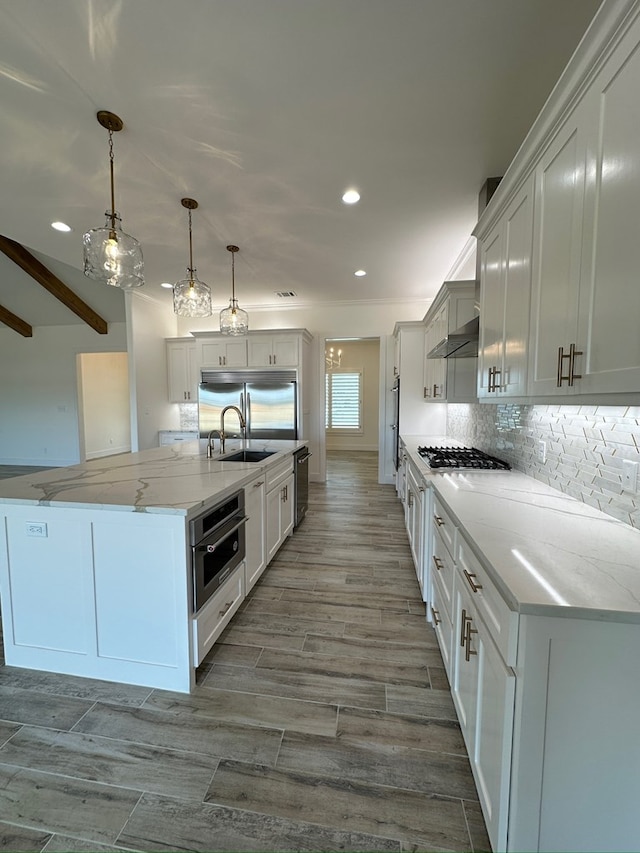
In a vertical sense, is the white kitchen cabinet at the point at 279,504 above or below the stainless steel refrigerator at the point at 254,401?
below

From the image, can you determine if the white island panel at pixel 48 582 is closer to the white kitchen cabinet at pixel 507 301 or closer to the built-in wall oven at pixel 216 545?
the built-in wall oven at pixel 216 545

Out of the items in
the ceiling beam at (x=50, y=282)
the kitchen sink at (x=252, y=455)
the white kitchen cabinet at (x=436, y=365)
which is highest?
the ceiling beam at (x=50, y=282)

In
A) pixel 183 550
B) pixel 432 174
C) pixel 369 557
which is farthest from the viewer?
pixel 369 557

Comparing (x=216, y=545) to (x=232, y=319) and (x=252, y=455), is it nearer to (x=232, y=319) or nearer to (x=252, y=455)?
(x=252, y=455)

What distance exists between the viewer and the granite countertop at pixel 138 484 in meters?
1.60

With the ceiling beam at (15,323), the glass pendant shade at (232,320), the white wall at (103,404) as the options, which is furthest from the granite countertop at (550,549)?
the ceiling beam at (15,323)

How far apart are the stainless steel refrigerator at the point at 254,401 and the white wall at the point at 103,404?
12.3 feet

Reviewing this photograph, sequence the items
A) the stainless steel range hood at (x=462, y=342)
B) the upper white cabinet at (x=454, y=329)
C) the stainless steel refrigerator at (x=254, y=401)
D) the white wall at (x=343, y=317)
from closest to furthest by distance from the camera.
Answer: the stainless steel range hood at (x=462, y=342) → the upper white cabinet at (x=454, y=329) → the stainless steel refrigerator at (x=254, y=401) → the white wall at (x=343, y=317)

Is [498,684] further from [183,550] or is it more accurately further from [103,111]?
[103,111]

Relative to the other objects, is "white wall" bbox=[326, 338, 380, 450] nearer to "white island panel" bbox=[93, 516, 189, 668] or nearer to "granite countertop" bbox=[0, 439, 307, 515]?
"granite countertop" bbox=[0, 439, 307, 515]

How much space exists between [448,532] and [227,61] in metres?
2.51

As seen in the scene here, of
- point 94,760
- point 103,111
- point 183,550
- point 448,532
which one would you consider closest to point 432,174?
point 103,111

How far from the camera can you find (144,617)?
1.63 m

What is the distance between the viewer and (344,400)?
8.92m
